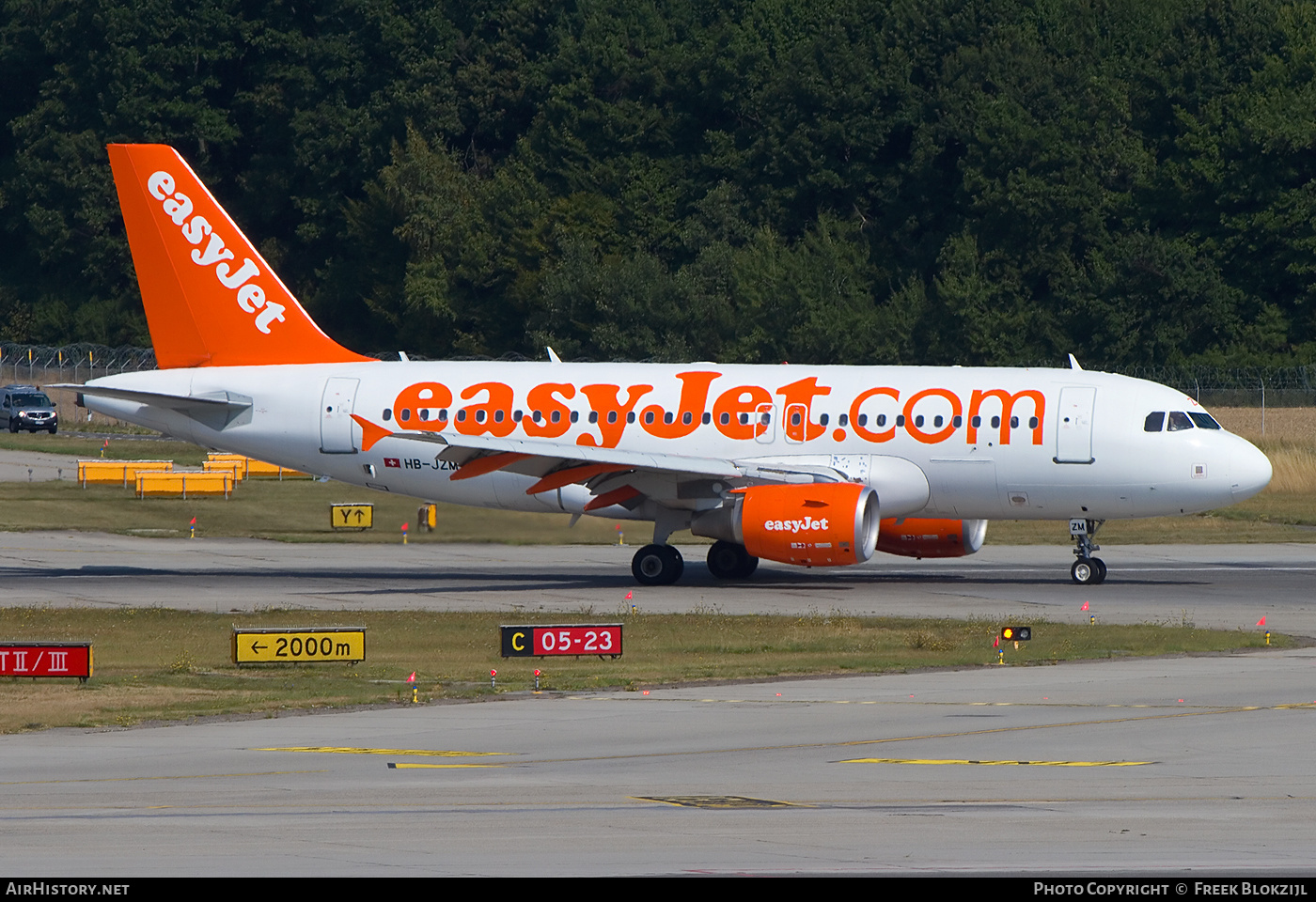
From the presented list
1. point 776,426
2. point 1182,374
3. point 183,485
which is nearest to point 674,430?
point 776,426

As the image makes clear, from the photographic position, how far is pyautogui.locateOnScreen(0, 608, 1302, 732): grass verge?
23.5m

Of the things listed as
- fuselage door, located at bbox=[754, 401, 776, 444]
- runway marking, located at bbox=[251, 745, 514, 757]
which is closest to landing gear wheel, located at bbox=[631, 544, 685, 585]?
fuselage door, located at bbox=[754, 401, 776, 444]

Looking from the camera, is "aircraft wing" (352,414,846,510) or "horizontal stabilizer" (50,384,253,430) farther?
"horizontal stabilizer" (50,384,253,430)

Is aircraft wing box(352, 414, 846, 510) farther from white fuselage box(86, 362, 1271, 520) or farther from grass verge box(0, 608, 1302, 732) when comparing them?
grass verge box(0, 608, 1302, 732)

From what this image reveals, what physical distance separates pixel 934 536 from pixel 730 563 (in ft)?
14.4

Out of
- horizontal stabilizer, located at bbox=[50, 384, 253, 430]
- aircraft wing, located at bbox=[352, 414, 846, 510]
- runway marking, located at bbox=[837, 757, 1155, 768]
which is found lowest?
runway marking, located at bbox=[837, 757, 1155, 768]

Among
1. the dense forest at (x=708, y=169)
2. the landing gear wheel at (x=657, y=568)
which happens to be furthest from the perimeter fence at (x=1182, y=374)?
the landing gear wheel at (x=657, y=568)

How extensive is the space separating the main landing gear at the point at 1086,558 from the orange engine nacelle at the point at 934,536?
6.39 ft

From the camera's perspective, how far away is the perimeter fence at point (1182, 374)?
74.5 metres

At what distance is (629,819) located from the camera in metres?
15.6

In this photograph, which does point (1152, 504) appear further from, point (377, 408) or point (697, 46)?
point (697, 46)

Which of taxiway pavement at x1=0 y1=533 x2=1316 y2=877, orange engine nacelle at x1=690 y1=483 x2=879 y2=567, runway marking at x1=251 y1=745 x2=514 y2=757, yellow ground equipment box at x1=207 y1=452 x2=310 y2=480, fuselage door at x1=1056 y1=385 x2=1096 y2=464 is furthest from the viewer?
yellow ground equipment box at x1=207 y1=452 x2=310 y2=480

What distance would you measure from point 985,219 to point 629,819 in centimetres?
8817

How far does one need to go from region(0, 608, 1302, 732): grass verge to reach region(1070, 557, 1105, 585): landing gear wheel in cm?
694
